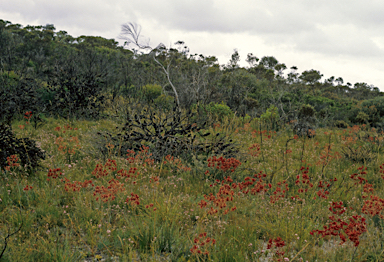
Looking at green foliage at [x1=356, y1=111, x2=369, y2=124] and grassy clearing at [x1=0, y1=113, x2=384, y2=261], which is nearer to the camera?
grassy clearing at [x1=0, y1=113, x2=384, y2=261]

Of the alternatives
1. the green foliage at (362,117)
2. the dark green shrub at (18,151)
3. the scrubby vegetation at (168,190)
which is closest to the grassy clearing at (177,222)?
the scrubby vegetation at (168,190)

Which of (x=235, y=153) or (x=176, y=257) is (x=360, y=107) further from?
(x=176, y=257)

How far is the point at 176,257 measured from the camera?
2.46 metres

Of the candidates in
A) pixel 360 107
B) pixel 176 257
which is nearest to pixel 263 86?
pixel 360 107

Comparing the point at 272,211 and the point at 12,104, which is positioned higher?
the point at 12,104

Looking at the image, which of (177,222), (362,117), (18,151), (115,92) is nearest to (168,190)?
(177,222)

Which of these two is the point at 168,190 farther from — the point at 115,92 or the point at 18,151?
the point at 115,92

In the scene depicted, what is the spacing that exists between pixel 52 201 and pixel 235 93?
35.2ft

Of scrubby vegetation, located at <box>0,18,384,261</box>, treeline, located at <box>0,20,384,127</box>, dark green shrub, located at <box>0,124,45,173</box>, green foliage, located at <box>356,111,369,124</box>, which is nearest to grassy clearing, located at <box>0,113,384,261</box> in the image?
scrubby vegetation, located at <box>0,18,384,261</box>

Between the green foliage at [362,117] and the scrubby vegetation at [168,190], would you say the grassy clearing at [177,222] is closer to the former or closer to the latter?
the scrubby vegetation at [168,190]

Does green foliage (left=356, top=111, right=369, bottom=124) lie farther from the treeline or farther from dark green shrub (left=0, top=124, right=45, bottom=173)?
dark green shrub (left=0, top=124, right=45, bottom=173)

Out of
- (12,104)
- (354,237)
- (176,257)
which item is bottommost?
(176,257)

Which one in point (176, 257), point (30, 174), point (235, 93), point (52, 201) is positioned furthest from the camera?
point (235, 93)

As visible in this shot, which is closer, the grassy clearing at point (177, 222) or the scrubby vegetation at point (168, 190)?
the grassy clearing at point (177, 222)
